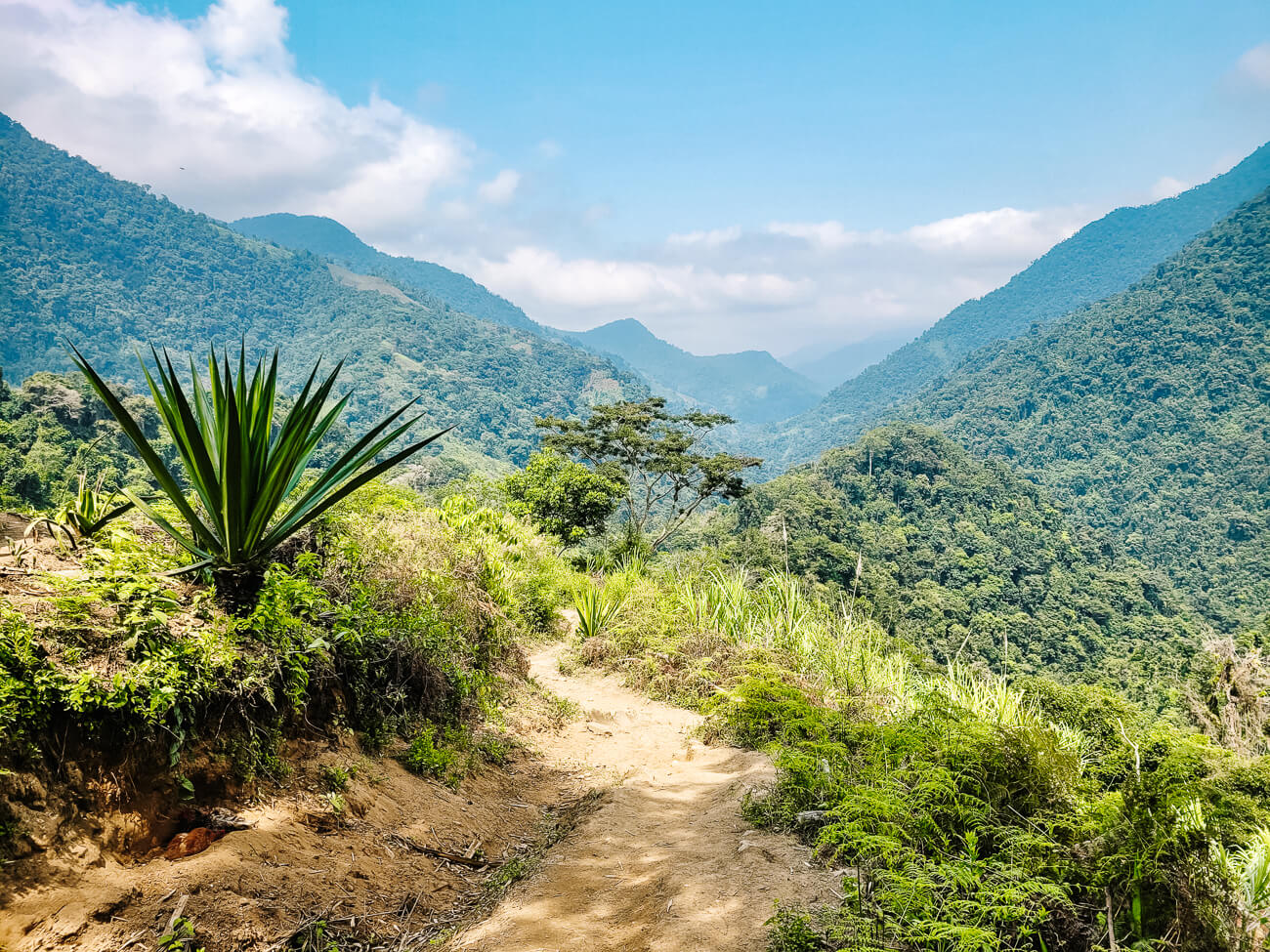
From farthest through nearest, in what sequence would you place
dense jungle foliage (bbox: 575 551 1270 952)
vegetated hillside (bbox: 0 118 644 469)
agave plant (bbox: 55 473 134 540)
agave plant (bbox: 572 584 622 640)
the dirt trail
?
vegetated hillside (bbox: 0 118 644 469)
agave plant (bbox: 572 584 622 640)
agave plant (bbox: 55 473 134 540)
the dirt trail
dense jungle foliage (bbox: 575 551 1270 952)

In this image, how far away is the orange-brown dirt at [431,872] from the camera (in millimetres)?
2008

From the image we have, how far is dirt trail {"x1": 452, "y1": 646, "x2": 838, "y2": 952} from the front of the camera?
8.83ft

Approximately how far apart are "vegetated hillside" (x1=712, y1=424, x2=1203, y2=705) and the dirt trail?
67.6ft

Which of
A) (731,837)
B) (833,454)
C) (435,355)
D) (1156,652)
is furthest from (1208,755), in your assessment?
(435,355)

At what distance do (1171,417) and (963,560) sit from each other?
54085 mm

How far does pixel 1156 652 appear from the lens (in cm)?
3359

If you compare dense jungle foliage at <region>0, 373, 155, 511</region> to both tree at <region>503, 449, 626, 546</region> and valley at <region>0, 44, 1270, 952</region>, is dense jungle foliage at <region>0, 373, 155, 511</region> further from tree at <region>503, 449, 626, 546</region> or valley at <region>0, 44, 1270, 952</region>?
valley at <region>0, 44, 1270, 952</region>

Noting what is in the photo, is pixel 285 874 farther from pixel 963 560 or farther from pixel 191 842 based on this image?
pixel 963 560

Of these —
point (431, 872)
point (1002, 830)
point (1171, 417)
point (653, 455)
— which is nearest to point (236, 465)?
point (431, 872)

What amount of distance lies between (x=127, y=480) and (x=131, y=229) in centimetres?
16342

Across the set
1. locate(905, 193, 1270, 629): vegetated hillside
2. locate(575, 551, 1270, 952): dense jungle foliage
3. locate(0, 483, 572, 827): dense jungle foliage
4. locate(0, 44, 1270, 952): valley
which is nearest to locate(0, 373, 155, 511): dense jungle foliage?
locate(0, 44, 1270, 952): valley

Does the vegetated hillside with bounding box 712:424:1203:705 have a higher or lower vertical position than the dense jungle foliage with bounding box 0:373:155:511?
lower

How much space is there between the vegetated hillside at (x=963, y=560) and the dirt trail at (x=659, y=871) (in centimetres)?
2062

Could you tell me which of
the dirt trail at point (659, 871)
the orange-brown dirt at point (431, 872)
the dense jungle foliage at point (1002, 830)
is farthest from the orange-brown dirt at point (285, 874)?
the dense jungle foliage at point (1002, 830)
